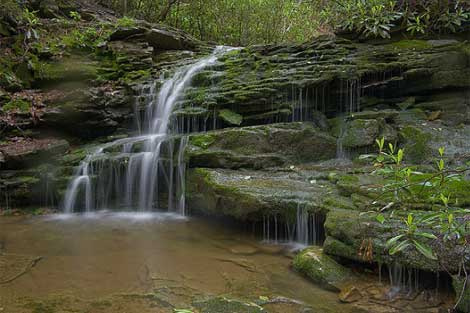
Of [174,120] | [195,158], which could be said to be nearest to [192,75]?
[174,120]

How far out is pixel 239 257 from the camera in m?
5.36

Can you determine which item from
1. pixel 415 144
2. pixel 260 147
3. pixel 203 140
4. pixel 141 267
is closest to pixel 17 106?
pixel 203 140

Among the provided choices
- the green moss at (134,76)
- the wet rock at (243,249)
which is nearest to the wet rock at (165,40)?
the green moss at (134,76)

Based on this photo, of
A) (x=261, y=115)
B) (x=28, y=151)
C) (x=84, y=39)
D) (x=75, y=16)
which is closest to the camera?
(x=28, y=151)

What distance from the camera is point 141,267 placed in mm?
4902

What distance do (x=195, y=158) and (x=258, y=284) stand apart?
3.51 meters

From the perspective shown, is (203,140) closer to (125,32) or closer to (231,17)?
(125,32)

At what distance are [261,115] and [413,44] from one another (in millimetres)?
3818

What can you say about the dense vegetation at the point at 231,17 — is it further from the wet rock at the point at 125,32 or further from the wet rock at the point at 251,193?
the wet rock at the point at 251,193

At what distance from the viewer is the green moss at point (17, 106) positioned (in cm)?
936

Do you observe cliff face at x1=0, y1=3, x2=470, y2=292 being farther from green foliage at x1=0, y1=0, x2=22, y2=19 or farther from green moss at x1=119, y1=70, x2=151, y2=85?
green foliage at x1=0, y1=0, x2=22, y2=19

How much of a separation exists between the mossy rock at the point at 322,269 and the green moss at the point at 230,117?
13.4 ft

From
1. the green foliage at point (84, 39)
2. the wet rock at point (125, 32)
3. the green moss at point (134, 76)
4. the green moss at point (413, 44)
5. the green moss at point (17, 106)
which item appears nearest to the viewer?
the green moss at point (413, 44)

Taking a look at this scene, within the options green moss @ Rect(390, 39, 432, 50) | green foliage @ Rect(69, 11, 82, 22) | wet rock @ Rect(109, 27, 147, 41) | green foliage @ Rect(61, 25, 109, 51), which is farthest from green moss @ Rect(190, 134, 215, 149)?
green foliage @ Rect(69, 11, 82, 22)
